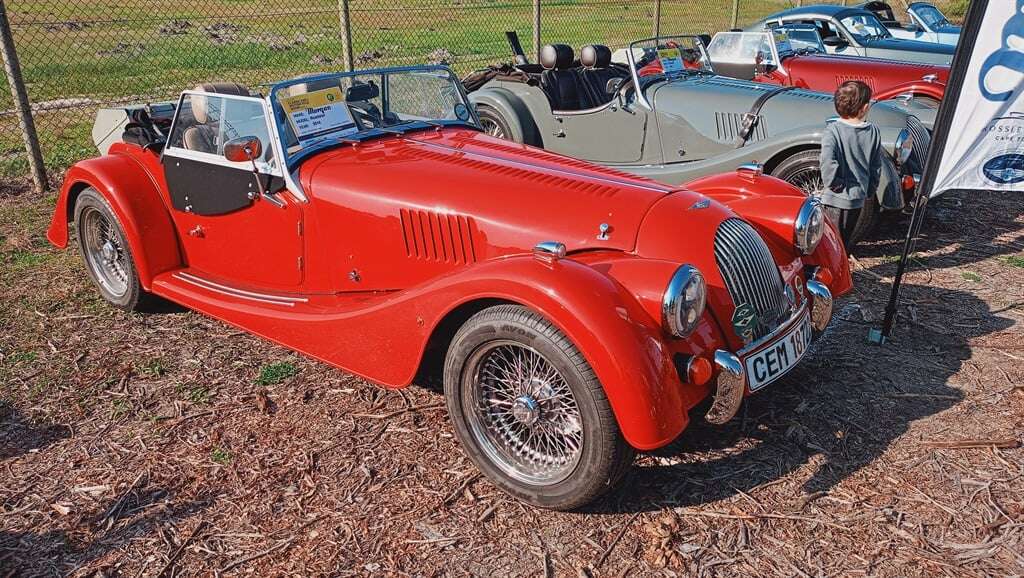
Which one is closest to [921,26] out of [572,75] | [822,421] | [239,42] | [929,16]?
[929,16]

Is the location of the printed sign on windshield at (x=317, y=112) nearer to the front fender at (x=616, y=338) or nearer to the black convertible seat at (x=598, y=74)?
the front fender at (x=616, y=338)

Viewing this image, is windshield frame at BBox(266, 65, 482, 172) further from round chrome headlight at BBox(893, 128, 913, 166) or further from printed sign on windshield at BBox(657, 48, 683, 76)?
round chrome headlight at BBox(893, 128, 913, 166)

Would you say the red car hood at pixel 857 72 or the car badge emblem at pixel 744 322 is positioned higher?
the car badge emblem at pixel 744 322

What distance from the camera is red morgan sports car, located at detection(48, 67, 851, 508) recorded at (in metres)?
2.93

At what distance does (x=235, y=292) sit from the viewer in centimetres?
440

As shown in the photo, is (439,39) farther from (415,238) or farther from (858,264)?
(415,238)

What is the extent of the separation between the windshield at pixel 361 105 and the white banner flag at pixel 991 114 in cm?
277

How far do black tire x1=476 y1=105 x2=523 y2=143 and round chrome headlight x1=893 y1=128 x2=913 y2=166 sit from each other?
3263 millimetres

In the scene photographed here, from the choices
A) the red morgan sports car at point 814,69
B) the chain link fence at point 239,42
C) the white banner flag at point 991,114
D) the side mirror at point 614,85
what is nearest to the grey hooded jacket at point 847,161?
the white banner flag at point 991,114

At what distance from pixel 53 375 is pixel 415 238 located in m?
2.20

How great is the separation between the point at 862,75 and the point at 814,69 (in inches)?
20.9

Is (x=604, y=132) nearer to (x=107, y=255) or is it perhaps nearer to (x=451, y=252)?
(x=451, y=252)

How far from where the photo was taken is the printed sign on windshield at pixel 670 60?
7.43 metres

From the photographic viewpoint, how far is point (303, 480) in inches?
132
